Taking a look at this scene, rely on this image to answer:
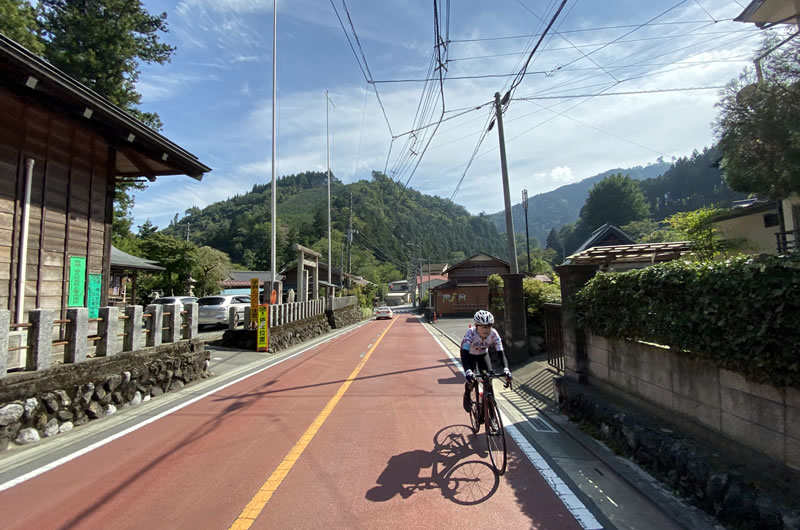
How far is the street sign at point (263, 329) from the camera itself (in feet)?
47.1

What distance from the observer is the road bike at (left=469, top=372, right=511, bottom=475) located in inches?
175

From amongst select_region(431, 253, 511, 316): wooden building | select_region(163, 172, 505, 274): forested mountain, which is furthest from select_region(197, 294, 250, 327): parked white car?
select_region(163, 172, 505, 274): forested mountain

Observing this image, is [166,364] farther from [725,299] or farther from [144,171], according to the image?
→ [725,299]

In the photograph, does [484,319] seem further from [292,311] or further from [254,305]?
[292,311]

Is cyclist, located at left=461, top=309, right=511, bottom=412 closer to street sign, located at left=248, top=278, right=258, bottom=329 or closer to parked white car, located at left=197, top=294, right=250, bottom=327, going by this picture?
street sign, located at left=248, top=278, right=258, bottom=329

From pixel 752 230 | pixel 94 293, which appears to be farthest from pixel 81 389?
pixel 752 230

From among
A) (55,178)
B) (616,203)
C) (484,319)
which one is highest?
(616,203)

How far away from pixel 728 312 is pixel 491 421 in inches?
105

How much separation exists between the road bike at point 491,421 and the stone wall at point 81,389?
5995 mm

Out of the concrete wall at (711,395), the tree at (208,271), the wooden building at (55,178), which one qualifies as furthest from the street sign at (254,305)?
the tree at (208,271)

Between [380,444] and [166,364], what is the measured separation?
5625 mm

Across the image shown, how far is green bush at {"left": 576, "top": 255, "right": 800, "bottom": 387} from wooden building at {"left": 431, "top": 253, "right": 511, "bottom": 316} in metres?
40.9

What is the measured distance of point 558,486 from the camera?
4.06 m

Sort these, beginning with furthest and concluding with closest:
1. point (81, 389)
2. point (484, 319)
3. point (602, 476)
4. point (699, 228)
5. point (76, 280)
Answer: point (699, 228), point (76, 280), point (81, 389), point (484, 319), point (602, 476)
